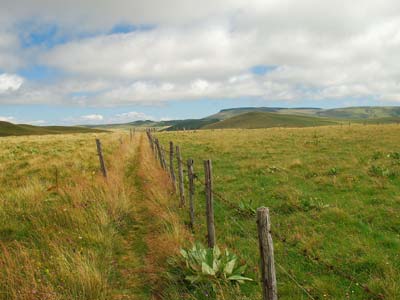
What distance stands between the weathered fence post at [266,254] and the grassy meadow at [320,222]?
261 millimetres

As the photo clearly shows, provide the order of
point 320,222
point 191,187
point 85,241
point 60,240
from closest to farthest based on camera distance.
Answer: point 60,240, point 85,241, point 191,187, point 320,222

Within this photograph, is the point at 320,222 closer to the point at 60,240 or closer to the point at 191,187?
the point at 191,187

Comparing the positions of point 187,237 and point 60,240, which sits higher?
point 60,240

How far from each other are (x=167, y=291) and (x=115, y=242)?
2.33 metres


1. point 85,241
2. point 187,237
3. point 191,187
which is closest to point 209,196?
point 187,237

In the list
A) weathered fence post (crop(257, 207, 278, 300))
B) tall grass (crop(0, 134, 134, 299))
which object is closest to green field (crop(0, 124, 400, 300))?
tall grass (crop(0, 134, 134, 299))

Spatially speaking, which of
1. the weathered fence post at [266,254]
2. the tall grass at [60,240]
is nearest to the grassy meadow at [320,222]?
the weathered fence post at [266,254]

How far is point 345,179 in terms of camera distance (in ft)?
38.1

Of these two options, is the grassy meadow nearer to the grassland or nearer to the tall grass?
the grassland

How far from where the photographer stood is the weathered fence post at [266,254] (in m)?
3.14

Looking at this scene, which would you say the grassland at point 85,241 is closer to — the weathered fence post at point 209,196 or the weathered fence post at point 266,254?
the weathered fence post at point 209,196

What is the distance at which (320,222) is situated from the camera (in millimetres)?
7699

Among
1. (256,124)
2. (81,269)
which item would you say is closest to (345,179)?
(81,269)

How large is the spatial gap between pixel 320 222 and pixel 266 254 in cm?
516
